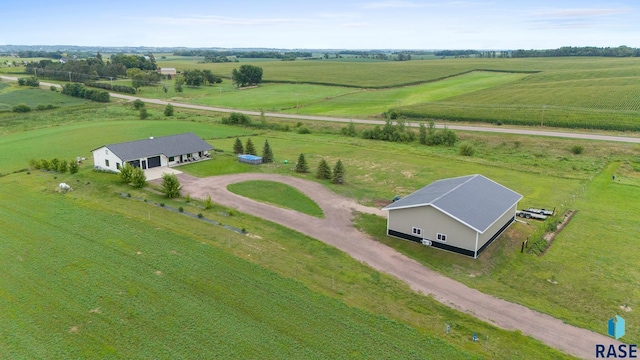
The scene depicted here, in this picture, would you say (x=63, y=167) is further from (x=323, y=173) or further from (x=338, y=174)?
(x=338, y=174)

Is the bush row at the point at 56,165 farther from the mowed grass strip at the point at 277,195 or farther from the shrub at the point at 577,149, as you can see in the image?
the shrub at the point at 577,149

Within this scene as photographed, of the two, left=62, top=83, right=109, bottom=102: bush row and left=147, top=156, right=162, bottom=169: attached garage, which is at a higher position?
left=62, top=83, right=109, bottom=102: bush row

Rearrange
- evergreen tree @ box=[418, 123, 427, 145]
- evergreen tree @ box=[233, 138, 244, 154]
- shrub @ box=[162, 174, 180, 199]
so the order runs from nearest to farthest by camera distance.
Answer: shrub @ box=[162, 174, 180, 199] → evergreen tree @ box=[233, 138, 244, 154] → evergreen tree @ box=[418, 123, 427, 145]

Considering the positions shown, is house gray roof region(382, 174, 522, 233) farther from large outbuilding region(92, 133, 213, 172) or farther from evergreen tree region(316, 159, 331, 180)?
large outbuilding region(92, 133, 213, 172)

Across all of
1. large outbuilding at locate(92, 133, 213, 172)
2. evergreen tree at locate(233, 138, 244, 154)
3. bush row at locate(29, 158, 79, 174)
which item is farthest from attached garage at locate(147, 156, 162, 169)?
evergreen tree at locate(233, 138, 244, 154)

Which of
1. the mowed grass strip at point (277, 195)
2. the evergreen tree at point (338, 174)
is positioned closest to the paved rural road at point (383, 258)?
the mowed grass strip at point (277, 195)

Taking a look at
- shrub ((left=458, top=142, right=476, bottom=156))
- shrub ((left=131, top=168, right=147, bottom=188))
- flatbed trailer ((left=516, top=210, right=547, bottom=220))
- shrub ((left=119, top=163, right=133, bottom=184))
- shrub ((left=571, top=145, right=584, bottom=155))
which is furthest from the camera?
shrub ((left=458, top=142, right=476, bottom=156))
